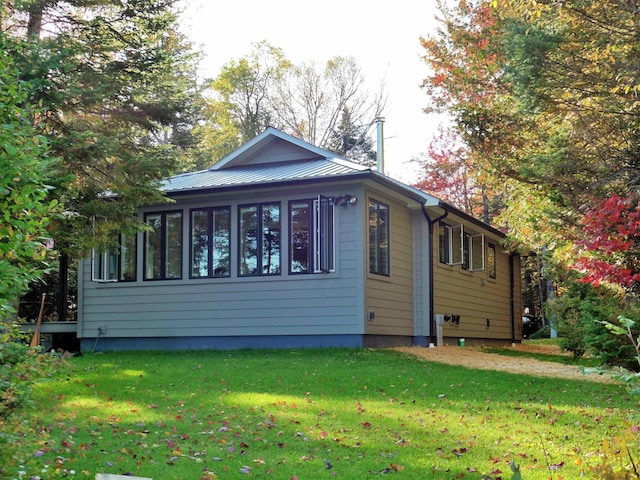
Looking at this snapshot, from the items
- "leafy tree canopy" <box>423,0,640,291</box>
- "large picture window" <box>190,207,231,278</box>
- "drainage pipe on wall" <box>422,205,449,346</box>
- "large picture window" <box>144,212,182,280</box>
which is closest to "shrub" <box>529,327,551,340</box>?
"leafy tree canopy" <box>423,0,640,291</box>

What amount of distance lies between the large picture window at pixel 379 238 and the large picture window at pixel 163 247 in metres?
3.82

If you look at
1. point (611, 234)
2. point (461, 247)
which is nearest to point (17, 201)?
point (611, 234)

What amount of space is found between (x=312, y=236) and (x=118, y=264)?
4493 mm

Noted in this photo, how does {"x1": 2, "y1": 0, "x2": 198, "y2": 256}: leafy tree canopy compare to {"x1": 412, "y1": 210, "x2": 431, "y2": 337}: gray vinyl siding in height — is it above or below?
above

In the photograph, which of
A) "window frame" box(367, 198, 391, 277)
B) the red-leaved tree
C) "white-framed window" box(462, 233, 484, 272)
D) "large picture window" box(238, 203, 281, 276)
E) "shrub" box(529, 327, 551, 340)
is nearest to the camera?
the red-leaved tree

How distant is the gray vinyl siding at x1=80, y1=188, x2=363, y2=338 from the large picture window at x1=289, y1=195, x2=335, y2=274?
0.11 meters

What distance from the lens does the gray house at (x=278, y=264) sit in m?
13.0

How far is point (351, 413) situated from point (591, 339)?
4.96 metres

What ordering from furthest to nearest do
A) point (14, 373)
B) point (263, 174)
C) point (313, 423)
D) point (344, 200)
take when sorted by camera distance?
point (263, 174), point (344, 200), point (313, 423), point (14, 373)

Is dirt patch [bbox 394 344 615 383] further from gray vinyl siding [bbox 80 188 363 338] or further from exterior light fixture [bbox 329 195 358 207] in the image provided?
exterior light fixture [bbox 329 195 358 207]

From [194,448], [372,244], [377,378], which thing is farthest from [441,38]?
[194,448]

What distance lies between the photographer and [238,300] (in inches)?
542

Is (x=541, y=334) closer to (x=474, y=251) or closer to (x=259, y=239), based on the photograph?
(x=474, y=251)

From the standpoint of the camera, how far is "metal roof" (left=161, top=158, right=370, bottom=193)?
1309 centimetres
